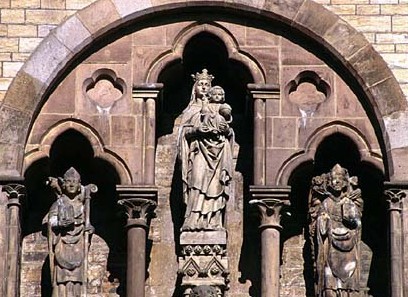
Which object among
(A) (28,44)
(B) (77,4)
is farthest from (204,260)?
(B) (77,4)

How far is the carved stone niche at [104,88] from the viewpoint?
26562 millimetres

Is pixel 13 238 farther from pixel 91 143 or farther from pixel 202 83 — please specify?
pixel 202 83

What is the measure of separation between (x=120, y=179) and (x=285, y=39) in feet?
7.81

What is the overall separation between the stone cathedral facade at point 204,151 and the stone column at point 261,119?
0.6 inches

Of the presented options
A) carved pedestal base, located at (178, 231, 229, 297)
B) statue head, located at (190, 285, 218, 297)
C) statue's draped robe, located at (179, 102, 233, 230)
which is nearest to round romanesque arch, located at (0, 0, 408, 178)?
statue's draped robe, located at (179, 102, 233, 230)

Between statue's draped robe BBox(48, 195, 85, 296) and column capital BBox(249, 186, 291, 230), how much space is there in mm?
1857

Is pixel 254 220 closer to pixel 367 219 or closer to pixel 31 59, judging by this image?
pixel 367 219

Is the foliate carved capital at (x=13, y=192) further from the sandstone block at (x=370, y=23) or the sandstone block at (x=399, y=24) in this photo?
the sandstone block at (x=399, y=24)

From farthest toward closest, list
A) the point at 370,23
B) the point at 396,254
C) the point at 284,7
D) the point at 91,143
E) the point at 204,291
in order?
the point at 284,7, the point at 370,23, the point at 91,143, the point at 396,254, the point at 204,291

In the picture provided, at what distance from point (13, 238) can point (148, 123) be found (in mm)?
1944

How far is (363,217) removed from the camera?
1046 inches

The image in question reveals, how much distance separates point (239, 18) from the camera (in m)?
26.9

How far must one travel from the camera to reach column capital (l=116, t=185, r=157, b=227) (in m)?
26.1

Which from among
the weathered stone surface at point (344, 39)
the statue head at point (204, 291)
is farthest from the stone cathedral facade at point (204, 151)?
the statue head at point (204, 291)
